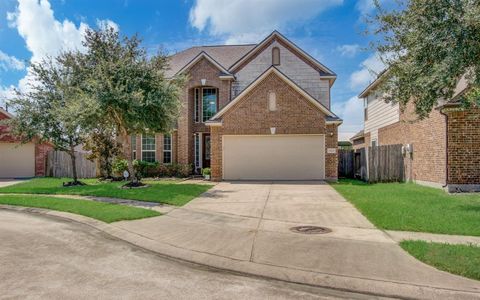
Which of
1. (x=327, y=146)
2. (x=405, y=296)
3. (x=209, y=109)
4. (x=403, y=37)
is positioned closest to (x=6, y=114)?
(x=209, y=109)

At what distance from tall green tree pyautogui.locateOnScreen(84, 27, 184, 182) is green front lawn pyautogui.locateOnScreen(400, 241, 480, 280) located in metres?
11.4

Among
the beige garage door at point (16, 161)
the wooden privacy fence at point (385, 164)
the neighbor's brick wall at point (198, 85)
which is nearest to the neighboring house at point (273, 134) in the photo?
the wooden privacy fence at point (385, 164)

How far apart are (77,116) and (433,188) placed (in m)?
14.6

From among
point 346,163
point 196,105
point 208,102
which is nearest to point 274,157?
point 346,163

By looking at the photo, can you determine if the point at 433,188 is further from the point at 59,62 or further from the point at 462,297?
the point at 59,62

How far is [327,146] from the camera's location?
19797 mm

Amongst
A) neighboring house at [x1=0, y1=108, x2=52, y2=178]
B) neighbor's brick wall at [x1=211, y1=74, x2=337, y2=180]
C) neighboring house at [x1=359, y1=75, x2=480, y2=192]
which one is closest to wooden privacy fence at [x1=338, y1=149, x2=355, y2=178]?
neighbor's brick wall at [x1=211, y1=74, x2=337, y2=180]

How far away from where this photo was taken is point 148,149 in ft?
79.2

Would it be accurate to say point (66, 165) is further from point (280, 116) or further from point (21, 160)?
point (280, 116)

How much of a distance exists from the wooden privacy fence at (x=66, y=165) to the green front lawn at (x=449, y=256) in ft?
69.8

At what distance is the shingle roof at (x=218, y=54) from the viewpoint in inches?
1030

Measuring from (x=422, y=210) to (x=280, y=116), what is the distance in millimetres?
10685

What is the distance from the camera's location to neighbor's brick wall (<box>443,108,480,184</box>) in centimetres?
1377

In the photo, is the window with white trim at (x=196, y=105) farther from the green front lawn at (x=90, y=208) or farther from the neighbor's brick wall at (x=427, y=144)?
the green front lawn at (x=90, y=208)
